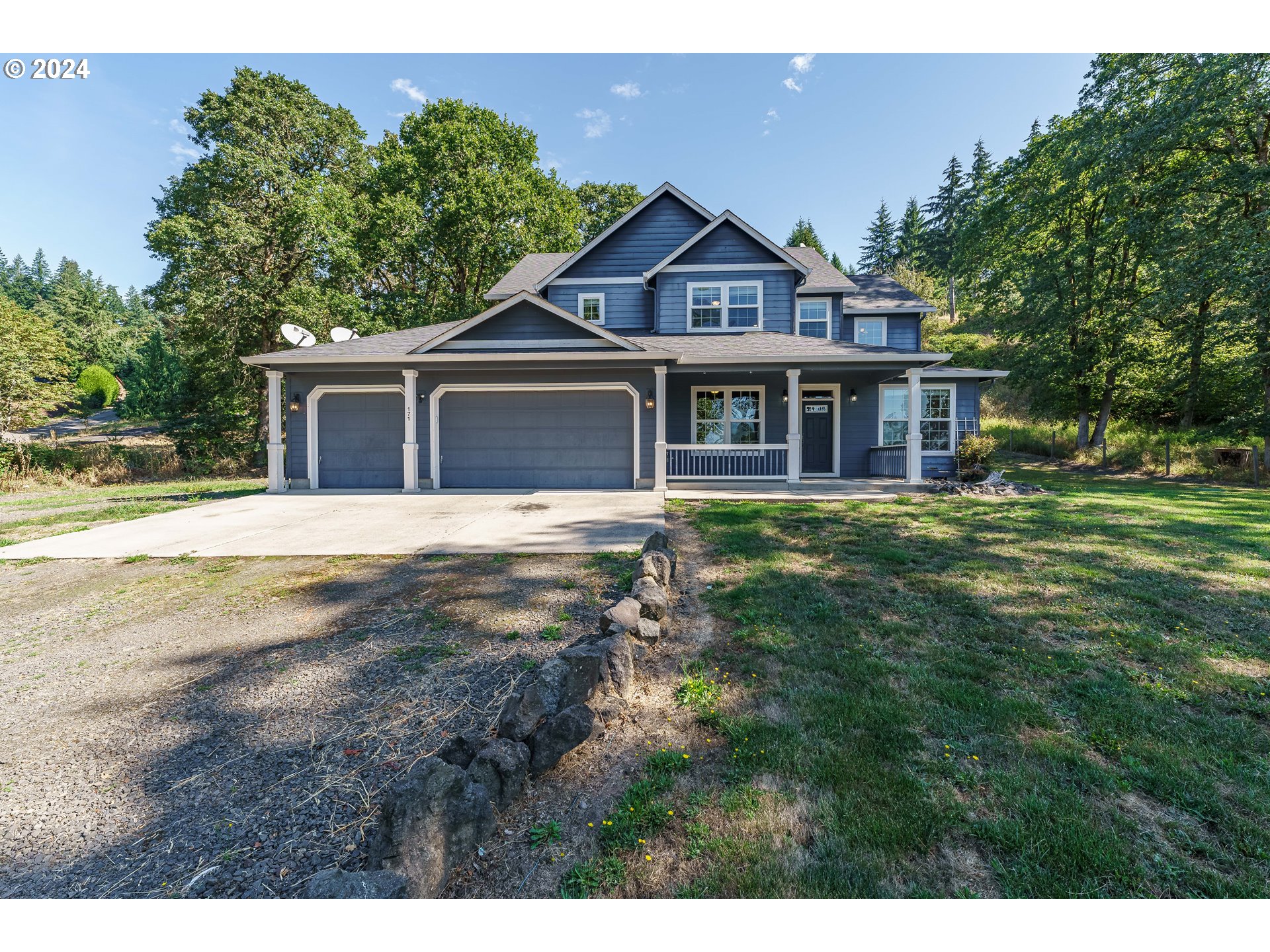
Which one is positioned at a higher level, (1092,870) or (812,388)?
(812,388)

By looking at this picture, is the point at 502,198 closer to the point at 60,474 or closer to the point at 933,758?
the point at 60,474

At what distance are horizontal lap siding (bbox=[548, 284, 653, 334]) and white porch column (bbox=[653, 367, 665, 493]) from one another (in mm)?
3415

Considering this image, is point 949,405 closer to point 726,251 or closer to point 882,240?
point 726,251

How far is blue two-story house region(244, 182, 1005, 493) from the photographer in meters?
10.5

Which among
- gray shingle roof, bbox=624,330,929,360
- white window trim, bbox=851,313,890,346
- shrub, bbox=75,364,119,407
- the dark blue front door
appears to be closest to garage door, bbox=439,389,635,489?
gray shingle roof, bbox=624,330,929,360

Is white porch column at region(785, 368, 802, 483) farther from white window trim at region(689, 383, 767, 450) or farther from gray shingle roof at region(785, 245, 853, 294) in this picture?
gray shingle roof at region(785, 245, 853, 294)

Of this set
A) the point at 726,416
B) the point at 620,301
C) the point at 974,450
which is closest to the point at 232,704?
the point at 726,416

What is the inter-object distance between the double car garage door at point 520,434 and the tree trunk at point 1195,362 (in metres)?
16.9

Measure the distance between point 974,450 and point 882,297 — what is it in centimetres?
593

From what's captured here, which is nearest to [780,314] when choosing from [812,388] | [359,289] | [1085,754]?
[812,388]

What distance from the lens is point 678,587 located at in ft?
14.9

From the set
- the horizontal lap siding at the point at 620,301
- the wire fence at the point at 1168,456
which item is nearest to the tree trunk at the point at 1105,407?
the wire fence at the point at 1168,456

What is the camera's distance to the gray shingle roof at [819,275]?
13867mm

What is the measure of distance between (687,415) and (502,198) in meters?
14.6
